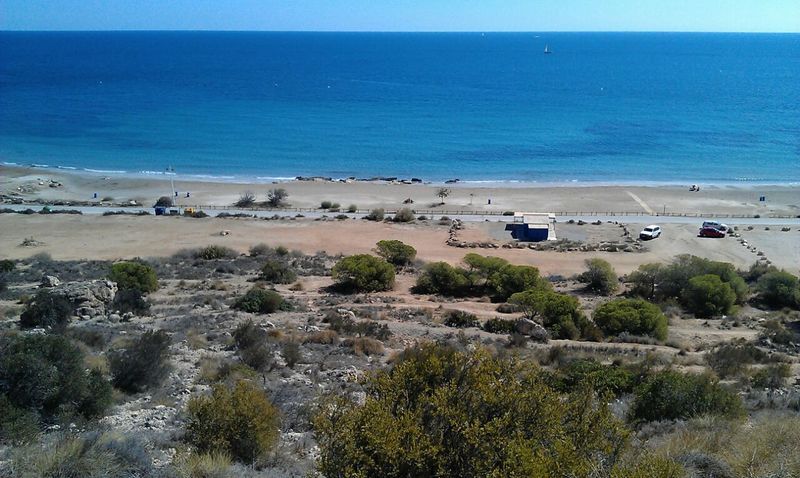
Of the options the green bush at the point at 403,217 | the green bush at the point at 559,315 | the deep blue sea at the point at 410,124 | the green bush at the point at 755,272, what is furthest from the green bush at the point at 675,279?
the deep blue sea at the point at 410,124

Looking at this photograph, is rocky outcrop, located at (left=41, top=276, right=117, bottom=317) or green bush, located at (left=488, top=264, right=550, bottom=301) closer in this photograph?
rocky outcrop, located at (left=41, top=276, right=117, bottom=317)

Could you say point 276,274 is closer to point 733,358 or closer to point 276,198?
point 733,358

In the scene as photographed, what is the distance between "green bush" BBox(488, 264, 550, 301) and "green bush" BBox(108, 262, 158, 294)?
12779 millimetres

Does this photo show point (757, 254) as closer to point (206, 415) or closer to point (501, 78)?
point (206, 415)

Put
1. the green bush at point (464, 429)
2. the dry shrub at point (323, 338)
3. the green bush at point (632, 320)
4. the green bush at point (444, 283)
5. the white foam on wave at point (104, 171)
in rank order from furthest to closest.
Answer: the white foam on wave at point (104, 171) < the green bush at point (444, 283) < the green bush at point (632, 320) < the dry shrub at point (323, 338) < the green bush at point (464, 429)

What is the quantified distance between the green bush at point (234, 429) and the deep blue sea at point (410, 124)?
51.8 meters

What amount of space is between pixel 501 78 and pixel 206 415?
138 m

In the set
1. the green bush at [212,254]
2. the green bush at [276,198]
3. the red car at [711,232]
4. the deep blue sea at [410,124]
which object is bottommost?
the green bush at [212,254]

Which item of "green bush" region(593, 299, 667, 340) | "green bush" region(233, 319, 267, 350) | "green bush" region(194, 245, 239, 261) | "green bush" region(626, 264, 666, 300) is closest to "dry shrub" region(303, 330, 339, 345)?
"green bush" region(233, 319, 267, 350)

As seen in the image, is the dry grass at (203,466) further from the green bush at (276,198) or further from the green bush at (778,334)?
the green bush at (276,198)

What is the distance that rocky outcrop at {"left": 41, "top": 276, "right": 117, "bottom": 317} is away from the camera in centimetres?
2114

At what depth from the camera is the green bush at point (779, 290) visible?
26.9 meters

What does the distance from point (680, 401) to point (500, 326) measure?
28.2 ft

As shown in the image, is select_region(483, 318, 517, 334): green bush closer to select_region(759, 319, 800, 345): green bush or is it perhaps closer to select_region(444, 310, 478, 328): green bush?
select_region(444, 310, 478, 328): green bush
